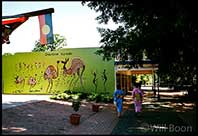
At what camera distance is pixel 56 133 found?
10.1m

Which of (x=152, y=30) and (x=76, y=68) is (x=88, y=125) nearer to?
(x=152, y=30)

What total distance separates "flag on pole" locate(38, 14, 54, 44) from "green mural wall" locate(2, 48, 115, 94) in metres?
9.74

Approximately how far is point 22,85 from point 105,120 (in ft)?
51.1

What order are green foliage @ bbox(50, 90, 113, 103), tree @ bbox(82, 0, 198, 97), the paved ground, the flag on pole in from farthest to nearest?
1. green foliage @ bbox(50, 90, 113, 103)
2. the flag on pole
3. the paved ground
4. tree @ bbox(82, 0, 198, 97)

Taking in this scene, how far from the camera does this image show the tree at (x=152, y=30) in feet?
28.4

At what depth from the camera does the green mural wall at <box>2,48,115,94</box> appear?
81.3 feet

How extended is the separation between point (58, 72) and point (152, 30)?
650 inches

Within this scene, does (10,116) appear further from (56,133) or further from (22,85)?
(22,85)

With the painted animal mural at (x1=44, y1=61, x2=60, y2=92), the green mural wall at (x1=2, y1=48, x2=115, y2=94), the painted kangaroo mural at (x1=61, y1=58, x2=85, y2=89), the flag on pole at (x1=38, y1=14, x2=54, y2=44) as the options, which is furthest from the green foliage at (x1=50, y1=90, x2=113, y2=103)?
the flag on pole at (x1=38, y1=14, x2=54, y2=44)

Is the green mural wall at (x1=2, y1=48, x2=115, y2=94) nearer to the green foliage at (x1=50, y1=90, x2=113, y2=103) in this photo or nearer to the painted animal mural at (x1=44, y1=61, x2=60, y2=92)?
the painted animal mural at (x1=44, y1=61, x2=60, y2=92)

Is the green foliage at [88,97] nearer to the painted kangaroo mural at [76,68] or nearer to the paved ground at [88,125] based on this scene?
the painted kangaroo mural at [76,68]

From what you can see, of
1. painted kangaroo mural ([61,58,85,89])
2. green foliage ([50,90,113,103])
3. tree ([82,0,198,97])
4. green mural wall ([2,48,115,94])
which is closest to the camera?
tree ([82,0,198,97])

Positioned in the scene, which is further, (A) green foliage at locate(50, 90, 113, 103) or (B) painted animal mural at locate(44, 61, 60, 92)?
(B) painted animal mural at locate(44, 61, 60, 92)

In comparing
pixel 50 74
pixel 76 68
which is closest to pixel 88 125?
pixel 76 68
